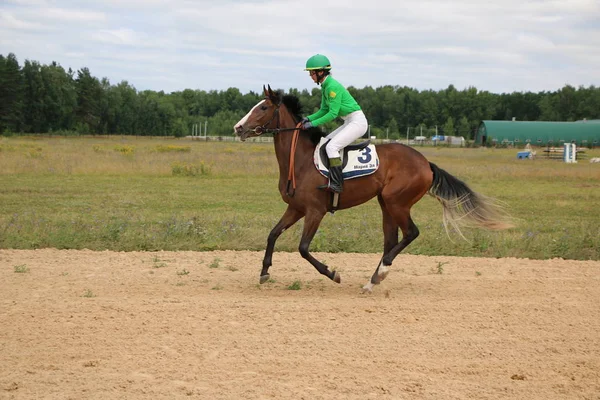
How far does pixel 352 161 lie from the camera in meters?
9.62

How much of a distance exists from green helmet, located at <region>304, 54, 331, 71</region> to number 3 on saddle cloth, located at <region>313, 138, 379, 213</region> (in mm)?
1007

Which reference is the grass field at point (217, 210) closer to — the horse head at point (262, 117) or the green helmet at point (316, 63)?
the horse head at point (262, 117)

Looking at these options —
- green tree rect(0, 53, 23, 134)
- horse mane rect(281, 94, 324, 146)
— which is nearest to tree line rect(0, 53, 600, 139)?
green tree rect(0, 53, 23, 134)

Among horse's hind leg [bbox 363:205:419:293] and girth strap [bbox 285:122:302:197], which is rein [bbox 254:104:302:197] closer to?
girth strap [bbox 285:122:302:197]

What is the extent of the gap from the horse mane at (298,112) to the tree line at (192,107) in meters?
64.9

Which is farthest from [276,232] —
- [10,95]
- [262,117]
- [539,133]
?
[10,95]

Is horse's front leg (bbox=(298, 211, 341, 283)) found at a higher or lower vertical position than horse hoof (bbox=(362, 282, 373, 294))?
higher

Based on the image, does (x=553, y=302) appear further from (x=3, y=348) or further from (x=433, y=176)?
(x=3, y=348)

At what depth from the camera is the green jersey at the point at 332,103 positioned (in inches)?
369

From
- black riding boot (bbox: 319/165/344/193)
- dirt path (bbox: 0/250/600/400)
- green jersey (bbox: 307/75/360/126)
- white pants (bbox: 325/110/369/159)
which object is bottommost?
dirt path (bbox: 0/250/600/400)

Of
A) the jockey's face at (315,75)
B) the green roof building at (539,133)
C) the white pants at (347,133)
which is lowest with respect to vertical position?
the white pants at (347,133)

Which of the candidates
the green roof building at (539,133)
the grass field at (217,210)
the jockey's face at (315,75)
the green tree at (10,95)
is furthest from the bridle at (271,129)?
the green tree at (10,95)

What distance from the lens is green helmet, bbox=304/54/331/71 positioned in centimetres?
933

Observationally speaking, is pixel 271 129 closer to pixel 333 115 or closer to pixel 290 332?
pixel 333 115
